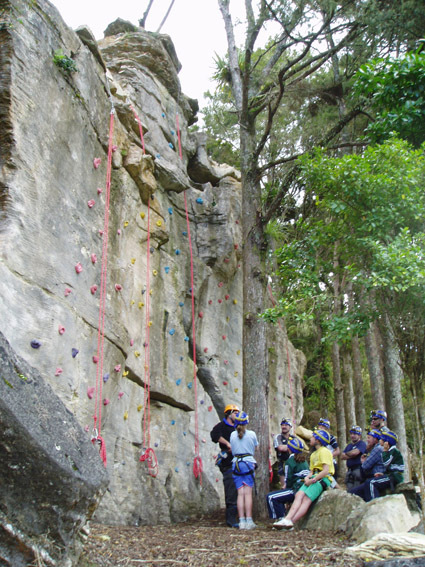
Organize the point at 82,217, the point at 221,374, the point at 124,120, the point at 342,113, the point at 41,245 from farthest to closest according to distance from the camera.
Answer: the point at 342,113
the point at 221,374
the point at 124,120
the point at 82,217
the point at 41,245

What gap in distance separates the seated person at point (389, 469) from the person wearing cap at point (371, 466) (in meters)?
0.08

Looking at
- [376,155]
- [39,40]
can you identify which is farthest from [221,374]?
[39,40]

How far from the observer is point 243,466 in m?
8.00

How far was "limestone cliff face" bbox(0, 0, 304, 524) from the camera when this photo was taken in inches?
275

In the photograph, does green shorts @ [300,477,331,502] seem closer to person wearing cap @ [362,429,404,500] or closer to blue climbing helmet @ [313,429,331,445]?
blue climbing helmet @ [313,429,331,445]

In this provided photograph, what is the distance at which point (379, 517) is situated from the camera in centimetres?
611

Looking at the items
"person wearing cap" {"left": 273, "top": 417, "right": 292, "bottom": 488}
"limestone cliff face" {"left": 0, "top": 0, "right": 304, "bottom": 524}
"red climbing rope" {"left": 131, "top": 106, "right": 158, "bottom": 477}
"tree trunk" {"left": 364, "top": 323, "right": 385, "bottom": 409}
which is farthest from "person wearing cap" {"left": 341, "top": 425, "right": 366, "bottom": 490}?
"tree trunk" {"left": 364, "top": 323, "right": 385, "bottom": 409}

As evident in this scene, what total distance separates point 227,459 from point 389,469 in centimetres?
258

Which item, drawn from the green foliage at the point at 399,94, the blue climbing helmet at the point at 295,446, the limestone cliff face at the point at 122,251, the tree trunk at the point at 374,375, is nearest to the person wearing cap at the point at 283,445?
the blue climbing helmet at the point at 295,446

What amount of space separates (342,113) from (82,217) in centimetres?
1014

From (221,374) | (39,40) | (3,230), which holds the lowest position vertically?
A: (221,374)

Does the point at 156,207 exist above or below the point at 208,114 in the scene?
below

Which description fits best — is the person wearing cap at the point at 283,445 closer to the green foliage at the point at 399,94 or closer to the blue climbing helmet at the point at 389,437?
the blue climbing helmet at the point at 389,437

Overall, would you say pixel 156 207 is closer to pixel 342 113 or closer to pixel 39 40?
pixel 39 40
